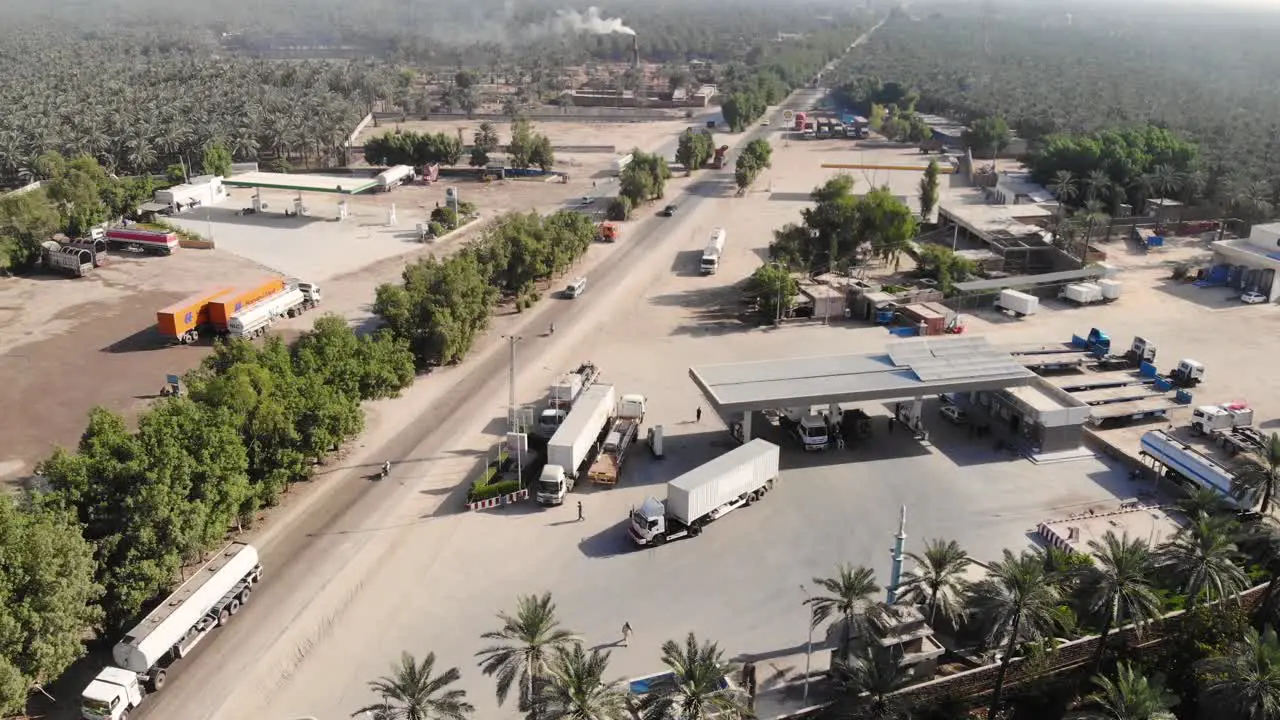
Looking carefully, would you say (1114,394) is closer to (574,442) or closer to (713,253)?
(574,442)

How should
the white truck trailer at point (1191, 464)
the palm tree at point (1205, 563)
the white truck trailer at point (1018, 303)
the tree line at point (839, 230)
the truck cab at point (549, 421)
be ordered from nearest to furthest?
the palm tree at point (1205, 563) < the white truck trailer at point (1191, 464) < the truck cab at point (549, 421) < the white truck trailer at point (1018, 303) < the tree line at point (839, 230)

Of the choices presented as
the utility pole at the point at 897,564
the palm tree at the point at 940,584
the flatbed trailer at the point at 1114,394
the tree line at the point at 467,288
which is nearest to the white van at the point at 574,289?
the tree line at the point at 467,288

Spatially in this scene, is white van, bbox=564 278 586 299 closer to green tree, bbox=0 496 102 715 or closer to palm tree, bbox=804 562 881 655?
green tree, bbox=0 496 102 715

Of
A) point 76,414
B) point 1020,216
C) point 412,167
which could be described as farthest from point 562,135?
point 76,414

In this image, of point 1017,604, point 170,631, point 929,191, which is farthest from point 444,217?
point 1017,604

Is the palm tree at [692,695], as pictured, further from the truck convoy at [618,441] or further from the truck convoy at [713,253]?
the truck convoy at [713,253]

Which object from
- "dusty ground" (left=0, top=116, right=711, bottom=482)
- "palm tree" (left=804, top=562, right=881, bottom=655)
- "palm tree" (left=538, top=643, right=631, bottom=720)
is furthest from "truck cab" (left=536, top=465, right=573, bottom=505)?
"dusty ground" (left=0, top=116, right=711, bottom=482)
